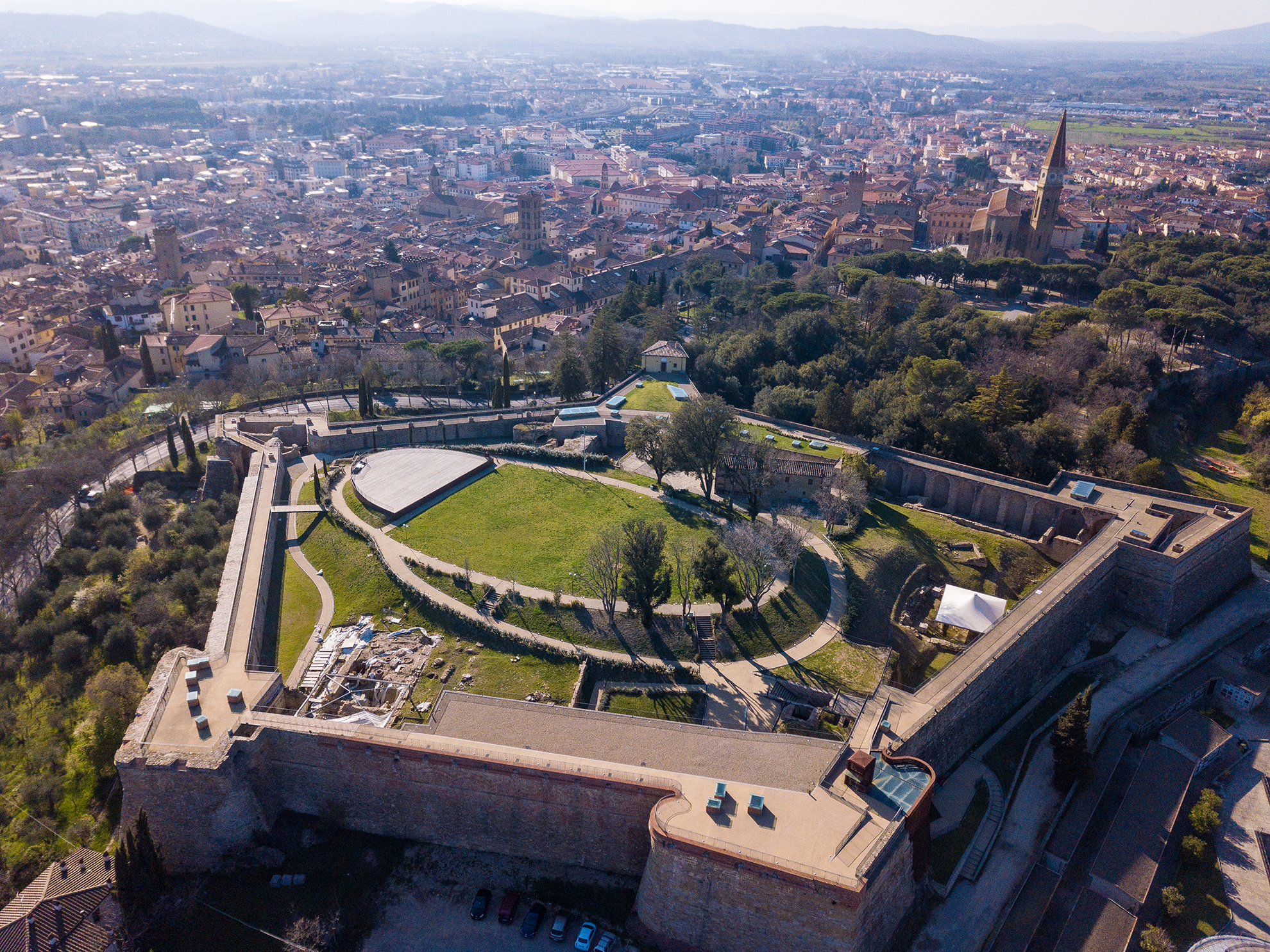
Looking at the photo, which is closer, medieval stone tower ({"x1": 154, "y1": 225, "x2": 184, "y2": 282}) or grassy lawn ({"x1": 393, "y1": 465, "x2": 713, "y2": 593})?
grassy lawn ({"x1": 393, "y1": 465, "x2": 713, "y2": 593})

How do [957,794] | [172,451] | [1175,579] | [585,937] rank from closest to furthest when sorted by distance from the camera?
[585,937], [957,794], [1175,579], [172,451]

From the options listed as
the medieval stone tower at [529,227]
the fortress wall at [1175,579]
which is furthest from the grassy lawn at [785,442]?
the medieval stone tower at [529,227]

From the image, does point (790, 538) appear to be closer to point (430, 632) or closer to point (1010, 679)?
point (1010, 679)

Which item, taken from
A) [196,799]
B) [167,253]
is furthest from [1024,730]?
[167,253]

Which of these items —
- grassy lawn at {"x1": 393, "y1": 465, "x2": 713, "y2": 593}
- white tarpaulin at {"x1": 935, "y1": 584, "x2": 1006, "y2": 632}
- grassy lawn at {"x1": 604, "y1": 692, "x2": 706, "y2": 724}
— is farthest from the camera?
grassy lawn at {"x1": 393, "y1": 465, "x2": 713, "y2": 593}

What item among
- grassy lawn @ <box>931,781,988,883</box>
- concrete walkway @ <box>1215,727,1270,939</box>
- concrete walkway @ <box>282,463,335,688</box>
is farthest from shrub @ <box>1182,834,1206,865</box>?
concrete walkway @ <box>282,463,335,688</box>

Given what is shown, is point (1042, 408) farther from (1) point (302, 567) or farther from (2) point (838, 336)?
(1) point (302, 567)

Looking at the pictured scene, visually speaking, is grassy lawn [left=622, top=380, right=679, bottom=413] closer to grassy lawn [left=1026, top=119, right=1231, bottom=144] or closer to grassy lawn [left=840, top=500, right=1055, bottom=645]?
grassy lawn [left=840, top=500, right=1055, bottom=645]
